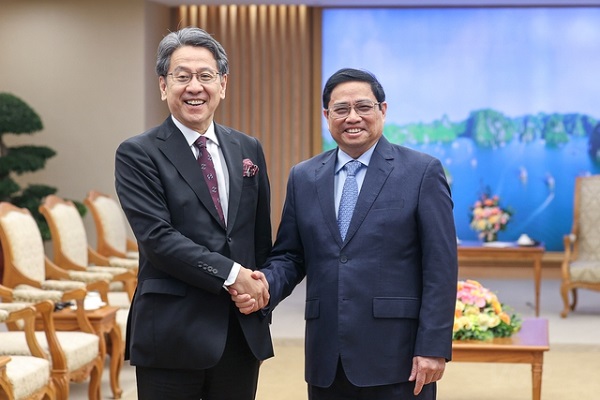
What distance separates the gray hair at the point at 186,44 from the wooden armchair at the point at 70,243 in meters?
4.16

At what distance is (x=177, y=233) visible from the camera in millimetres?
2918

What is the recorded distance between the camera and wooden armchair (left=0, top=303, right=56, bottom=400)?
4.54 metres

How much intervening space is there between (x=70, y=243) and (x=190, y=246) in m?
4.54

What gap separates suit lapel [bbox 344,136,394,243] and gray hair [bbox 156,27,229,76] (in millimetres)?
526

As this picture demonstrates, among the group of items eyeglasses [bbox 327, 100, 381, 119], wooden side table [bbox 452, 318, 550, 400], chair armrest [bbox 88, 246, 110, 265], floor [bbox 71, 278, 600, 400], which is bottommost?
floor [bbox 71, 278, 600, 400]

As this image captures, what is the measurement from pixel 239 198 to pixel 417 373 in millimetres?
724

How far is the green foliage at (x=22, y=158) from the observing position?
31.3 ft

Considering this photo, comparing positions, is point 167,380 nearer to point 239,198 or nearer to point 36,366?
point 239,198

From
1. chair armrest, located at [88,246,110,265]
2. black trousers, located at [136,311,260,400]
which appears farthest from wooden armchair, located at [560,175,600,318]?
black trousers, located at [136,311,260,400]

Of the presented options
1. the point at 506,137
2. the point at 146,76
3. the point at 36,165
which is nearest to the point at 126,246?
the point at 36,165

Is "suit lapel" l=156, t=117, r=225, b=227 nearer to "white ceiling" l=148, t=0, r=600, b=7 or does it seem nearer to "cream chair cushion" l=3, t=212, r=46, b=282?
"cream chair cushion" l=3, t=212, r=46, b=282

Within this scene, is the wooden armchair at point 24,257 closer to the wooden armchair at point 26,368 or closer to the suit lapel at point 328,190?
the wooden armchair at point 26,368

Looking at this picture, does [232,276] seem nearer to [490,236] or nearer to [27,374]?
[27,374]

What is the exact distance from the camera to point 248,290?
2.95 m
